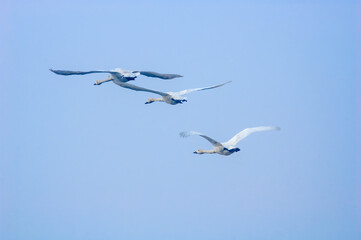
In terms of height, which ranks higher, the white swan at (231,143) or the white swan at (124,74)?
the white swan at (124,74)

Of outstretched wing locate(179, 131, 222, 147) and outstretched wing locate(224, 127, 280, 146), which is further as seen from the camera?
outstretched wing locate(224, 127, 280, 146)

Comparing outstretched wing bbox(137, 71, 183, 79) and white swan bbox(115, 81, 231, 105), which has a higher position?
outstretched wing bbox(137, 71, 183, 79)

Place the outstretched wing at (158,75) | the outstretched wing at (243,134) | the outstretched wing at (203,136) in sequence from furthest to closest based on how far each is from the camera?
1. the outstretched wing at (243,134)
2. the outstretched wing at (158,75)
3. the outstretched wing at (203,136)

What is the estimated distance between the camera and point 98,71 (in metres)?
50.2

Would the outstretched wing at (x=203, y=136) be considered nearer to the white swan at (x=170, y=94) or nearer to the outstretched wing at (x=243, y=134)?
the outstretched wing at (x=243, y=134)

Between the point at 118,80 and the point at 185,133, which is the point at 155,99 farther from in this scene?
the point at 185,133

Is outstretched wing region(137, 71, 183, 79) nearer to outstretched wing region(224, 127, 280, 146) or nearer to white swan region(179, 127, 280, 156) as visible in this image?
white swan region(179, 127, 280, 156)

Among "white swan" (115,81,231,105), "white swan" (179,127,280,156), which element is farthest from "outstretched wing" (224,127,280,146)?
"white swan" (115,81,231,105)

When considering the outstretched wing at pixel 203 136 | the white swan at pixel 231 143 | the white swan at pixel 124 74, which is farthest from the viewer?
the white swan at pixel 231 143

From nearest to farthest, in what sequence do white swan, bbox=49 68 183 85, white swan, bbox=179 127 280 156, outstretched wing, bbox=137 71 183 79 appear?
white swan, bbox=49 68 183 85 → white swan, bbox=179 127 280 156 → outstretched wing, bbox=137 71 183 79

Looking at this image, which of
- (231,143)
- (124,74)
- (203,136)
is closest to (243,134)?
(231,143)

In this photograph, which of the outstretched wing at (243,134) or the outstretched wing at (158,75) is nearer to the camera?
the outstretched wing at (158,75)

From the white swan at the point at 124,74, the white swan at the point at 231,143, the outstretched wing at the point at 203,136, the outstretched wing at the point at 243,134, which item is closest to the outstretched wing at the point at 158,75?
the white swan at the point at 124,74

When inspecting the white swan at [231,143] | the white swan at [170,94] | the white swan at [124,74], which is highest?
the white swan at [124,74]
